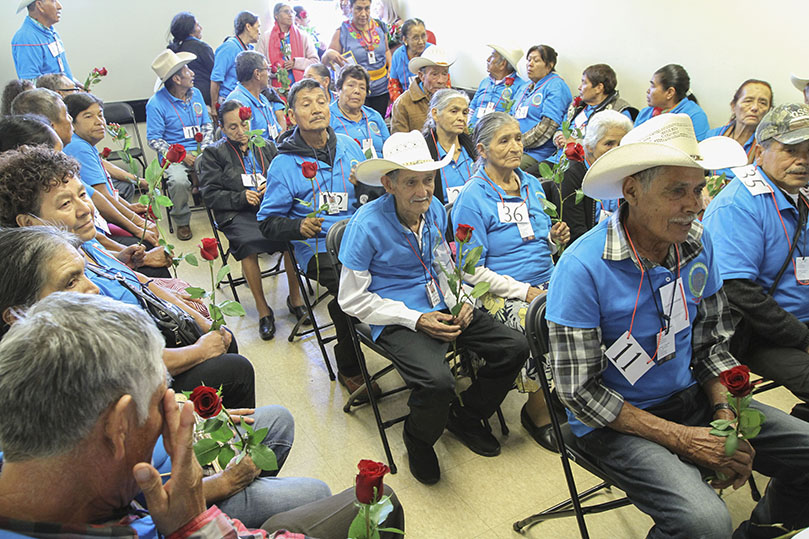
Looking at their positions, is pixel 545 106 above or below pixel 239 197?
above

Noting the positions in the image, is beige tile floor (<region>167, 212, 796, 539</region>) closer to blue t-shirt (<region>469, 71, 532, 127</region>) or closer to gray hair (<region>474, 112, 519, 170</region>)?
gray hair (<region>474, 112, 519, 170</region>)

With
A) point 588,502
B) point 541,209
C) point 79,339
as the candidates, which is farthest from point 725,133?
point 79,339

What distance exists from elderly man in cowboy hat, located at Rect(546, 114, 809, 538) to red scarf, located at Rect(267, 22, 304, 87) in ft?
21.1

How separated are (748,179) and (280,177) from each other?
7.90 feet

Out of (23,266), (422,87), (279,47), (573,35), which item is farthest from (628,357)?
(279,47)

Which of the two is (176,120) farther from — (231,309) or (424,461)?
(424,461)

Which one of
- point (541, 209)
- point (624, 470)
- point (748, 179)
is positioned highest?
point (748, 179)

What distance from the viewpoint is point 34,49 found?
564 centimetres

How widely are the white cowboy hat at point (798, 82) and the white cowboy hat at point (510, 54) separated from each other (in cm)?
260

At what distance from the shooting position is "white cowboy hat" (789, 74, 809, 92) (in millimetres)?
3934

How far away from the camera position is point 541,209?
9.51ft

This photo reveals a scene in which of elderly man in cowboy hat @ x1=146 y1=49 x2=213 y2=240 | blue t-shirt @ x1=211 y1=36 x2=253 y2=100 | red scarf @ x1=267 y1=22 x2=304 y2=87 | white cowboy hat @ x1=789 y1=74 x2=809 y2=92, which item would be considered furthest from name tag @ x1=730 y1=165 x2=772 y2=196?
red scarf @ x1=267 y1=22 x2=304 y2=87

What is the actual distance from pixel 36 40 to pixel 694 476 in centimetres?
688

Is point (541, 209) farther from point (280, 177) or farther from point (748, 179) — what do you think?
point (280, 177)
